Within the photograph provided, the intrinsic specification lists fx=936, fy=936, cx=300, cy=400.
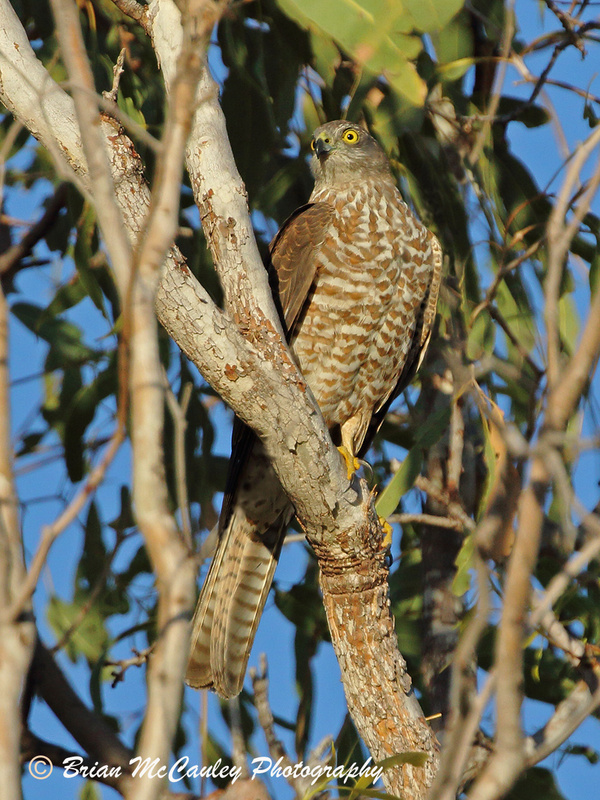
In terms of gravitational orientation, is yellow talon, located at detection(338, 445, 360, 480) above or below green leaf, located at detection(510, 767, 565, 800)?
above

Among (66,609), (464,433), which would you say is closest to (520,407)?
(464,433)

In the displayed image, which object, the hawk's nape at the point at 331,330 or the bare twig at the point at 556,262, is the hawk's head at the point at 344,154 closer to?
the hawk's nape at the point at 331,330

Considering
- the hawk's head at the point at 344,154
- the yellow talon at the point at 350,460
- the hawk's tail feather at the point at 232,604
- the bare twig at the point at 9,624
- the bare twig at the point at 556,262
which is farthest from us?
the hawk's head at the point at 344,154

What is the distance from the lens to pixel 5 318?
1367 millimetres

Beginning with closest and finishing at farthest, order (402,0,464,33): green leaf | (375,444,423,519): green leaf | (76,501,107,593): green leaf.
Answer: (402,0,464,33): green leaf → (375,444,423,519): green leaf → (76,501,107,593): green leaf

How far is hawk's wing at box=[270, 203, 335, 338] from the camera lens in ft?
11.2

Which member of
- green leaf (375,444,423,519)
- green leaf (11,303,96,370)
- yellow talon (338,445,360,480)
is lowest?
green leaf (375,444,423,519)

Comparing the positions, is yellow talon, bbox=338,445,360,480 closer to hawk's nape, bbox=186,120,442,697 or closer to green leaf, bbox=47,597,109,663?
hawk's nape, bbox=186,120,442,697

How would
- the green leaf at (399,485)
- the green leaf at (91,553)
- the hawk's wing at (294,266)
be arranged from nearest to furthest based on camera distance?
the green leaf at (399,485) < the hawk's wing at (294,266) < the green leaf at (91,553)

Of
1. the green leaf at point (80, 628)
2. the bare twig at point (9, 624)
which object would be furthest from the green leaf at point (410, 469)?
the bare twig at point (9, 624)

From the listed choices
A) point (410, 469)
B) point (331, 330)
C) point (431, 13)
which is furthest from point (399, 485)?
point (431, 13)

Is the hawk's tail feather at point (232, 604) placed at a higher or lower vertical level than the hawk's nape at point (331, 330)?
lower

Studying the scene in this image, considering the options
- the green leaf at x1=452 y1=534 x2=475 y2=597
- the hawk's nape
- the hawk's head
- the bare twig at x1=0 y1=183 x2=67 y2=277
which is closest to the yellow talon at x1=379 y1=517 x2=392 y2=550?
the green leaf at x1=452 y1=534 x2=475 y2=597

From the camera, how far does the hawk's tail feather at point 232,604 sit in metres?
3.18
